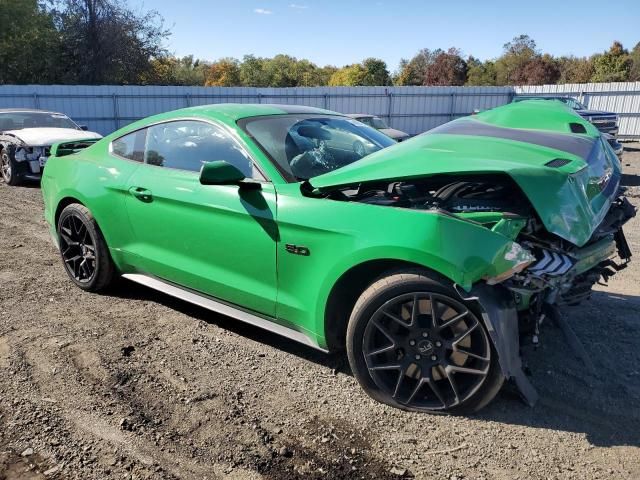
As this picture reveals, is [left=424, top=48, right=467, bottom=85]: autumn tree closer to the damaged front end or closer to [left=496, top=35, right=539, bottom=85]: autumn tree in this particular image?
[left=496, top=35, right=539, bottom=85]: autumn tree

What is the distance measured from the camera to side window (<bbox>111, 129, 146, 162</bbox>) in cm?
406

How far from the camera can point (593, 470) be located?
2318 mm

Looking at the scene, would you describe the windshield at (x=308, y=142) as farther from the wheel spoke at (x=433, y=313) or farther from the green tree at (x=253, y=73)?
the green tree at (x=253, y=73)

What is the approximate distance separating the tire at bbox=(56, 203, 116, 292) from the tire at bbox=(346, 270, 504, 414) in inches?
98.2

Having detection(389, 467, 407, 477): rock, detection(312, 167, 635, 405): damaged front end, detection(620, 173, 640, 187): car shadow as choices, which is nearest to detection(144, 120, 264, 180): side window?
detection(312, 167, 635, 405): damaged front end

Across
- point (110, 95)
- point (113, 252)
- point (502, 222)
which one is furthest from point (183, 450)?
point (110, 95)

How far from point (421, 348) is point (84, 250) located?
3179mm

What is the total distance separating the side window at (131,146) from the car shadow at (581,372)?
1.25 meters

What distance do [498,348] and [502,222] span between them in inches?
24.2

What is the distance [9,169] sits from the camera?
10.2 m

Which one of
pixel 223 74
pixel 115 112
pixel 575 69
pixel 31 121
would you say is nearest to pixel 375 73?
pixel 223 74

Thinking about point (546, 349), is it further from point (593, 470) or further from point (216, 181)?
point (216, 181)

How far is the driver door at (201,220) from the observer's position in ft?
10.3

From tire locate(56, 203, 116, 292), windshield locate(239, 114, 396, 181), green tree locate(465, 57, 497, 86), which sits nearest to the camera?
windshield locate(239, 114, 396, 181)
